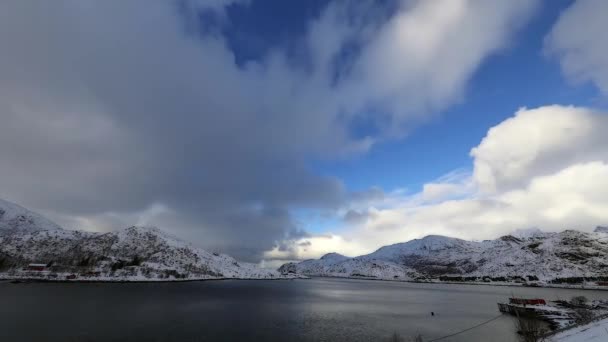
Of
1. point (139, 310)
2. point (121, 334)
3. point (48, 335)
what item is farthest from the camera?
point (139, 310)

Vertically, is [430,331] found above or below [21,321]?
below

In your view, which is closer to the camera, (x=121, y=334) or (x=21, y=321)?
(x=121, y=334)

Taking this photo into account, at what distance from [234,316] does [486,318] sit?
7625 centimetres

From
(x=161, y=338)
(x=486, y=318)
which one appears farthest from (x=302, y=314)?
(x=486, y=318)

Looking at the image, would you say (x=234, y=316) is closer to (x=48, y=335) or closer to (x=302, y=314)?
(x=302, y=314)

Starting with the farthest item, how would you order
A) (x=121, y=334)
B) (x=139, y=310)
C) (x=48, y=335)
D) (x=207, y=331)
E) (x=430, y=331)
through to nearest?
1. (x=139, y=310)
2. (x=430, y=331)
3. (x=207, y=331)
4. (x=121, y=334)
5. (x=48, y=335)

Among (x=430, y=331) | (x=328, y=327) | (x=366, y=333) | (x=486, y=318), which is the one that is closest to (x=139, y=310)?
(x=328, y=327)

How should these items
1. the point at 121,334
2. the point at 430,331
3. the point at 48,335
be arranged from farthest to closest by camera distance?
the point at 430,331
the point at 121,334
the point at 48,335

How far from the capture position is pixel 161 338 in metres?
55.5

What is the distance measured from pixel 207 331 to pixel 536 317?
89447mm

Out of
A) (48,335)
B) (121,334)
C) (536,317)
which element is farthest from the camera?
(536,317)

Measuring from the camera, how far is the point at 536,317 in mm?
84625

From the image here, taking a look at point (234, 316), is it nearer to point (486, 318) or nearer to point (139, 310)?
point (139, 310)

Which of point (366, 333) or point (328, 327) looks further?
point (328, 327)
